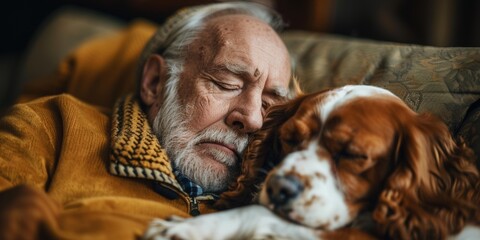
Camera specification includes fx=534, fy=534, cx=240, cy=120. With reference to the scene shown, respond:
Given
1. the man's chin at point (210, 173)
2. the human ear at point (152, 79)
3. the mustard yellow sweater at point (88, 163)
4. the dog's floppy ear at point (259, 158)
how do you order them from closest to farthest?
the mustard yellow sweater at point (88, 163) → the dog's floppy ear at point (259, 158) → the man's chin at point (210, 173) → the human ear at point (152, 79)

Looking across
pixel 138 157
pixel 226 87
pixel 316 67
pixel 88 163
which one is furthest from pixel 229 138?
pixel 316 67

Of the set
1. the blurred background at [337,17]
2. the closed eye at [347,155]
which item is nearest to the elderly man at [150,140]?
the closed eye at [347,155]

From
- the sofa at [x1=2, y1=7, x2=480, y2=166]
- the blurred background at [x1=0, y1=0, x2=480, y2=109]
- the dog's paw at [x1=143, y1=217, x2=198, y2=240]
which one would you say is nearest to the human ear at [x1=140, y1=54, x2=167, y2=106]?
the sofa at [x1=2, y1=7, x2=480, y2=166]

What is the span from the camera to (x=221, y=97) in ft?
6.40

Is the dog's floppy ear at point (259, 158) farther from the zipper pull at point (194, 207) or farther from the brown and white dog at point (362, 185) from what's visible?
the brown and white dog at point (362, 185)

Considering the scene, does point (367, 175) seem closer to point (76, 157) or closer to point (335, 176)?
point (335, 176)

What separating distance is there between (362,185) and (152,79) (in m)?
1.17

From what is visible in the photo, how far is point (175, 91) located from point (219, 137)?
337 mm

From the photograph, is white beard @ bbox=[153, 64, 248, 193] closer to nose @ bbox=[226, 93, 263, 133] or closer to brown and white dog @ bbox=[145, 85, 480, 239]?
nose @ bbox=[226, 93, 263, 133]

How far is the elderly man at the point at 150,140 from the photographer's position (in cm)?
139

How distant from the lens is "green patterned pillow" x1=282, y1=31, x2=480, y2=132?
68.7 inches

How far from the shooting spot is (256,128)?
184 cm

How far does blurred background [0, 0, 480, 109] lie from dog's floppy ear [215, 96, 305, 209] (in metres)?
2.53

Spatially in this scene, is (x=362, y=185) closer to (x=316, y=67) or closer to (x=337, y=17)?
(x=316, y=67)
